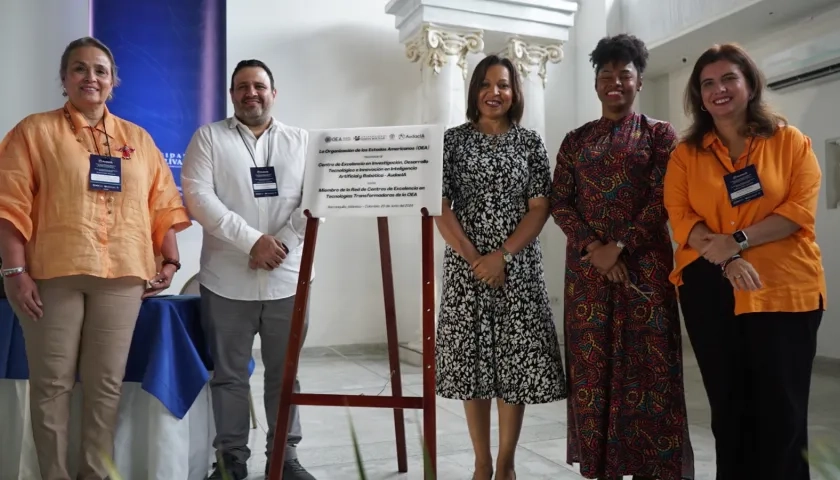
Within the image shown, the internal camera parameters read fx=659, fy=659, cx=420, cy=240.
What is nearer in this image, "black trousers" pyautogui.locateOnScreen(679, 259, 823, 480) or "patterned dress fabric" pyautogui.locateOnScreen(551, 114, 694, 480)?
"black trousers" pyautogui.locateOnScreen(679, 259, 823, 480)

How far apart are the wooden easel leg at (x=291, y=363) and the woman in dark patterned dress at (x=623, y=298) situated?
88 cm

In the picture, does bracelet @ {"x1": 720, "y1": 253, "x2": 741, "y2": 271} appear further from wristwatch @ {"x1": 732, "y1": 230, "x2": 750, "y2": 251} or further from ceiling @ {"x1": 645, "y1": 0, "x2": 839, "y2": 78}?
ceiling @ {"x1": 645, "y1": 0, "x2": 839, "y2": 78}

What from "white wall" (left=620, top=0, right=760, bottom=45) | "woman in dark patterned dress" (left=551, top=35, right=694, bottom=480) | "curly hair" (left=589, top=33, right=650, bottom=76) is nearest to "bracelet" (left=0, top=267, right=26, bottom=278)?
"woman in dark patterned dress" (left=551, top=35, right=694, bottom=480)

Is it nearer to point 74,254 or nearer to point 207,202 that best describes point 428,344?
point 207,202

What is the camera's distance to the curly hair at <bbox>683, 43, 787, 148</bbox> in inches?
77.4

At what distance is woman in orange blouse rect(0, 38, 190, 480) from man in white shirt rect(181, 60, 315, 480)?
0.27 m

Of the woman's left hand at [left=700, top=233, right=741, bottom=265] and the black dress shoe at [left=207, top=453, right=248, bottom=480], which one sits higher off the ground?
the woman's left hand at [left=700, top=233, right=741, bottom=265]

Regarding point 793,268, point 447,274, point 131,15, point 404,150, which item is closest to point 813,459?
point 793,268

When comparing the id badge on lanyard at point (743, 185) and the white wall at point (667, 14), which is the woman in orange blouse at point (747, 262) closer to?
the id badge on lanyard at point (743, 185)

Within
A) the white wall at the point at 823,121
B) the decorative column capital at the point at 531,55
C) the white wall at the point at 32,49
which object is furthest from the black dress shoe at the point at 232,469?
the decorative column capital at the point at 531,55

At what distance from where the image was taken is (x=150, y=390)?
2299 millimetres

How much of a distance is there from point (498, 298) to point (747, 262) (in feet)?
2.69

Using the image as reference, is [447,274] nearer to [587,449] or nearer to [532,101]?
[587,449]

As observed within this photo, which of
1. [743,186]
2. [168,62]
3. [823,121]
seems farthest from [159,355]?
[823,121]
